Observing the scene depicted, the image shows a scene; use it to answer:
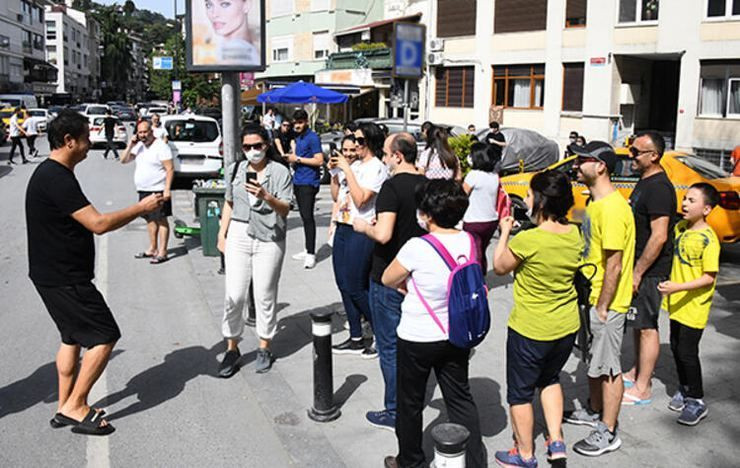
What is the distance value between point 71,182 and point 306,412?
227 centimetres

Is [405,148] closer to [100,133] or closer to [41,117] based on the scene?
[100,133]

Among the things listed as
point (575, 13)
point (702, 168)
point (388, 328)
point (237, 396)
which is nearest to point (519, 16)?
point (575, 13)

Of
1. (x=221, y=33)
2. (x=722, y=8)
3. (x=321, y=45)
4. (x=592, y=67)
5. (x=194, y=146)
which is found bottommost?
(x=194, y=146)

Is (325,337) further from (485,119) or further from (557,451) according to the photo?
(485,119)

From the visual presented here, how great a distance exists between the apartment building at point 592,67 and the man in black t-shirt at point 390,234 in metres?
20.0

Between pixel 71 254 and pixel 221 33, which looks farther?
pixel 221 33

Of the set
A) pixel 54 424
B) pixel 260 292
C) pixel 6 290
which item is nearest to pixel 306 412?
pixel 260 292

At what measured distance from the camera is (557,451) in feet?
13.4

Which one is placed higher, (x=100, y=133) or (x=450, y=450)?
(x=100, y=133)

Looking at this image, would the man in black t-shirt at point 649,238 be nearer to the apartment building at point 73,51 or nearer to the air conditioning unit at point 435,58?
the air conditioning unit at point 435,58

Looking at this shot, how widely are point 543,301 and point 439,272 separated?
69cm

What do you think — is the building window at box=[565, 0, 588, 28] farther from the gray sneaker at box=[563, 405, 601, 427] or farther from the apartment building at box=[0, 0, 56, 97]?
the apartment building at box=[0, 0, 56, 97]

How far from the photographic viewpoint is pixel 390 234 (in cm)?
461

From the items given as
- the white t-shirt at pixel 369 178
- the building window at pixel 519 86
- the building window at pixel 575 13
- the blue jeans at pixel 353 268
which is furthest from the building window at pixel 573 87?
the white t-shirt at pixel 369 178
